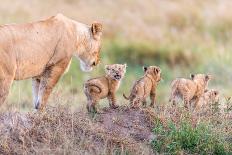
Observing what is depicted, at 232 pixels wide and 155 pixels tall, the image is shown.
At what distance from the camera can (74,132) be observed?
8.93 meters

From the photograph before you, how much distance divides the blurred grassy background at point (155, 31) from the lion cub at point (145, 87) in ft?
18.8

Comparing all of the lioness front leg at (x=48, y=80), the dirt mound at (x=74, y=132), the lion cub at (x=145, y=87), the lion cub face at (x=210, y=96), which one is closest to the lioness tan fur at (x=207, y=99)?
the lion cub face at (x=210, y=96)

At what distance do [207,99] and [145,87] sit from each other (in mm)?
1137

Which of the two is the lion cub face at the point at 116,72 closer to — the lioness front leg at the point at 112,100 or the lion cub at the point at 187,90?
the lioness front leg at the point at 112,100

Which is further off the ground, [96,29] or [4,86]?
[96,29]

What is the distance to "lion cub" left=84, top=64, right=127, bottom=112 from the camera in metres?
9.62

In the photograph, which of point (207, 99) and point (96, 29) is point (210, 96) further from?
point (96, 29)

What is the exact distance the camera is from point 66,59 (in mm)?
9703

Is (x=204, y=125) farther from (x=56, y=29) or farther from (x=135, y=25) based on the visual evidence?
(x=135, y=25)

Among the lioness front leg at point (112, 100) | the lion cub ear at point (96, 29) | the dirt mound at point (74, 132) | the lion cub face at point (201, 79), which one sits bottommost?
the dirt mound at point (74, 132)

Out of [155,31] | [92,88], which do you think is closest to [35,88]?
[92,88]

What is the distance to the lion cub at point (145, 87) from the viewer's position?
385 inches

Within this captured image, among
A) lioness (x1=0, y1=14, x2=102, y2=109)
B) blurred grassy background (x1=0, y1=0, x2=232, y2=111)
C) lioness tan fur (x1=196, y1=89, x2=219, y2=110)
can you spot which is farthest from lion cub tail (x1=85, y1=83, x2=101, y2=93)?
blurred grassy background (x1=0, y1=0, x2=232, y2=111)

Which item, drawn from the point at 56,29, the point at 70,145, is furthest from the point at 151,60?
the point at 70,145
